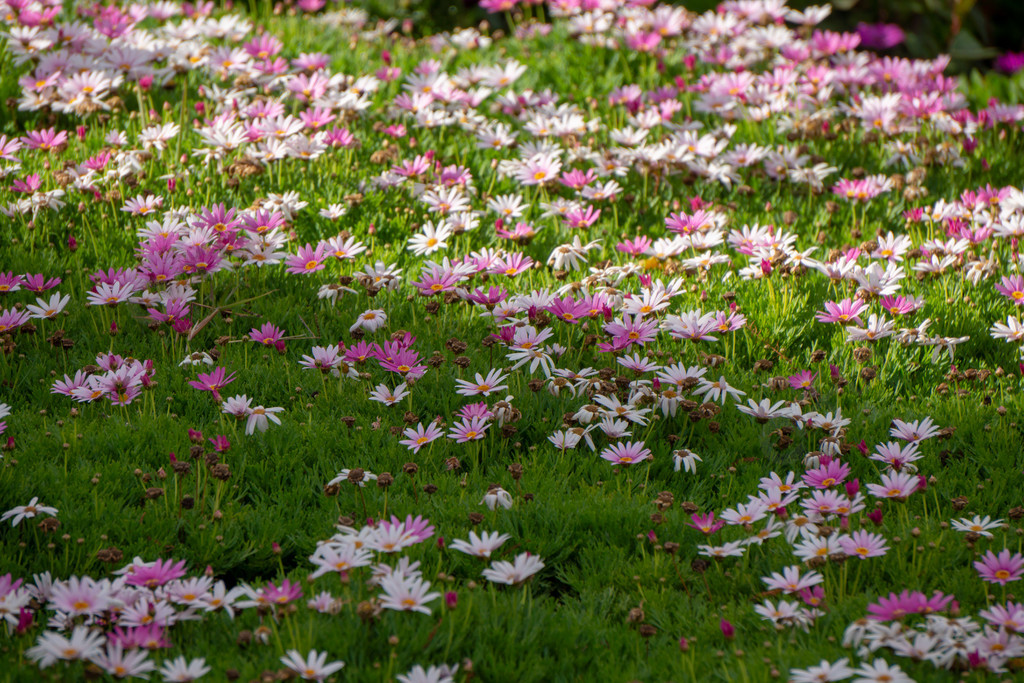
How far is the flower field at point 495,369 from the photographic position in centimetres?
208

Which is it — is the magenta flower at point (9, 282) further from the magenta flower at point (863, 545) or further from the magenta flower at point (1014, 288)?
the magenta flower at point (1014, 288)

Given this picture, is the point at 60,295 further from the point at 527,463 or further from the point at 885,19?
the point at 885,19

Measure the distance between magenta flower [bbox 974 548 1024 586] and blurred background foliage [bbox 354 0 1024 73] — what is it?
5091mm

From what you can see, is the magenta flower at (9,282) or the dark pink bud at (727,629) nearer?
the dark pink bud at (727,629)

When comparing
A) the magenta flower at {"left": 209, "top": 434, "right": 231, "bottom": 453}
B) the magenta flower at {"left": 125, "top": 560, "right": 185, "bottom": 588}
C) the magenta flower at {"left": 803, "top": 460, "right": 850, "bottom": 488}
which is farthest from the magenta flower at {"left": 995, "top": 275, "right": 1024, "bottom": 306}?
the magenta flower at {"left": 125, "top": 560, "right": 185, "bottom": 588}

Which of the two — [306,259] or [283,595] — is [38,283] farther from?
[283,595]

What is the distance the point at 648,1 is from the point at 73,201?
3440mm

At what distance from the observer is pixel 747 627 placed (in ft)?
7.18

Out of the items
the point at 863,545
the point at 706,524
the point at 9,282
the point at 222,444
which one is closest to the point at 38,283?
the point at 9,282

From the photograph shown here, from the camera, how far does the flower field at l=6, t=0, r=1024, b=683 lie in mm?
2078

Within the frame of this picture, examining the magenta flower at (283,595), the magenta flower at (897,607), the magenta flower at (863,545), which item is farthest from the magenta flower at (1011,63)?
the magenta flower at (283,595)

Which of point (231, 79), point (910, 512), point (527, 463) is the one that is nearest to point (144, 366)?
point (527, 463)

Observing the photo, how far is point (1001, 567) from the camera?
212 cm

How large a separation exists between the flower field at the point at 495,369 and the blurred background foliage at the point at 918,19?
6.02ft
